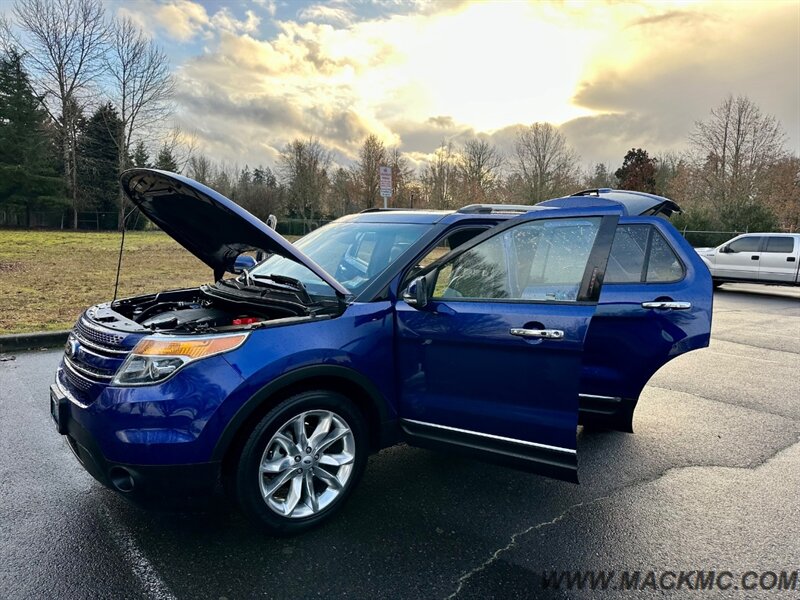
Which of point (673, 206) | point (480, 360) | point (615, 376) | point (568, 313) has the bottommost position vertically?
point (615, 376)

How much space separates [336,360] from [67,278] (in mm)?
12382

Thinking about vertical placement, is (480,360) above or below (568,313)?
below

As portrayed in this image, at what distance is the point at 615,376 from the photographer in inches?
149

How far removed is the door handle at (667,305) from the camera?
12.5ft

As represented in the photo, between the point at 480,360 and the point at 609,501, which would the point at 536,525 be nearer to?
the point at 609,501

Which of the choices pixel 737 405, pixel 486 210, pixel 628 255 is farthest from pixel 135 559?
pixel 737 405

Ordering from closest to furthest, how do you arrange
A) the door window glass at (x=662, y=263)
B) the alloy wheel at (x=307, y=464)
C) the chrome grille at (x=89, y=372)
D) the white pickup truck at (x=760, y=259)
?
the chrome grille at (x=89, y=372) → the alloy wheel at (x=307, y=464) → the door window glass at (x=662, y=263) → the white pickup truck at (x=760, y=259)

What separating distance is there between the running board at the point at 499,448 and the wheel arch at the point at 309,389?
17 cm

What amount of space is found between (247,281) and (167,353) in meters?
1.22

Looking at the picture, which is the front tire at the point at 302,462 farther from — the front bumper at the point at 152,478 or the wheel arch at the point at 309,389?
the front bumper at the point at 152,478

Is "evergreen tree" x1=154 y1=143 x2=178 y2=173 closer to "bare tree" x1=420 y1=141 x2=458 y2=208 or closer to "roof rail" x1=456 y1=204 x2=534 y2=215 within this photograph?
"bare tree" x1=420 y1=141 x2=458 y2=208

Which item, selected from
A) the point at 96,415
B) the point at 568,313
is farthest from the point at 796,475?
the point at 96,415

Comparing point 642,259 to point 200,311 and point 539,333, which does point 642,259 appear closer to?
point 539,333

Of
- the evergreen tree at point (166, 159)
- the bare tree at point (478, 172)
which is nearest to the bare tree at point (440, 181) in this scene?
the bare tree at point (478, 172)
